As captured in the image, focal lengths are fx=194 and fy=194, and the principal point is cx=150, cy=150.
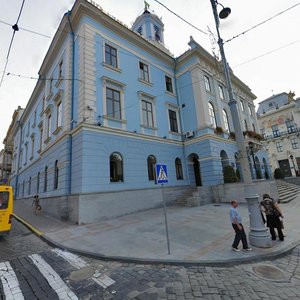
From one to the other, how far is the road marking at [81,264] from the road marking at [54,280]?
58 centimetres

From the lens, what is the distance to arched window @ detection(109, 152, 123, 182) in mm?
13180

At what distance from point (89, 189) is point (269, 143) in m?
43.5

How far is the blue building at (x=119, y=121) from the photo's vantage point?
40.9ft

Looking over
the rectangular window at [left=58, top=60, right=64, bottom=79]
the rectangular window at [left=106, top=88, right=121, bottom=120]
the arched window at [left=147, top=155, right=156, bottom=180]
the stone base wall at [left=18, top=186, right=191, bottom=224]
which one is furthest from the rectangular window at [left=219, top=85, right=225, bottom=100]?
the rectangular window at [left=58, top=60, right=64, bottom=79]

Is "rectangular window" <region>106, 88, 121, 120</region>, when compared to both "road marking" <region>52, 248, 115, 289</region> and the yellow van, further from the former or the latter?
"road marking" <region>52, 248, 115, 289</region>

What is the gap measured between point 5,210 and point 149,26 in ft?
83.9

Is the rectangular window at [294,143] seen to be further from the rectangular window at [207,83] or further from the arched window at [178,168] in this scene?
the arched window at [178,168]

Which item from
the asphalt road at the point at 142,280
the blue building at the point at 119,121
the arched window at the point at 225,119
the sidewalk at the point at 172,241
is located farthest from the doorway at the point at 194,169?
the asphalt road at the point at 142,280

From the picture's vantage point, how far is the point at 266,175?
2650 cm

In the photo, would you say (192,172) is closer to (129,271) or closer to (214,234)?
(214,234)

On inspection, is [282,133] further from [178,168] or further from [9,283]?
[9,283]

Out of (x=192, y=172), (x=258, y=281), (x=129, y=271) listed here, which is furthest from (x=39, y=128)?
(x=258, y=281)

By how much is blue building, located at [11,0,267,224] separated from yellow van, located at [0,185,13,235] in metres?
3.14

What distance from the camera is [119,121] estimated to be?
46.9ft
